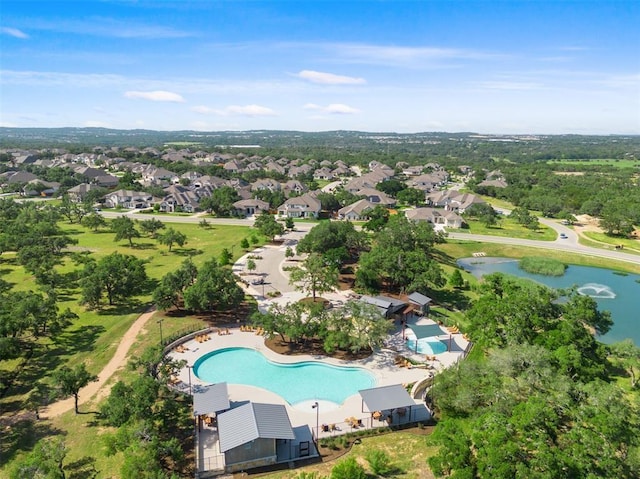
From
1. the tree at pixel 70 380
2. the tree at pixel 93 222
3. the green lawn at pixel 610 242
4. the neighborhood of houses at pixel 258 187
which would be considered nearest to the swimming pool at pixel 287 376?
the tree at pixel 70 380

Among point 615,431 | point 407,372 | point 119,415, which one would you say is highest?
point 615,431

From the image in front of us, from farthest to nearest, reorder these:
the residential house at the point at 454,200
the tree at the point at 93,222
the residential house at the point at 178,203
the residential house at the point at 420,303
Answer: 1. the residential house at the point at 178,203
2. the residential house at the point at 454,200
3. the tree at the point at 93,222
4. the residential house at the point at 420,303

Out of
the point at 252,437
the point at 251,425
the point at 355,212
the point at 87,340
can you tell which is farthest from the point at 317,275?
the point at 355,212

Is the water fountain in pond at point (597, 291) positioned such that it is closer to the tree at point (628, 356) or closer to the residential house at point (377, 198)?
the tree at point (628, 356)

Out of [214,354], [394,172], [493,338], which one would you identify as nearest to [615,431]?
[493,338]

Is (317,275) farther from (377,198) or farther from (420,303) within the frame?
(377,198)

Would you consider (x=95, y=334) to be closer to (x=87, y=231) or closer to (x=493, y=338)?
(x=493, y=338)
